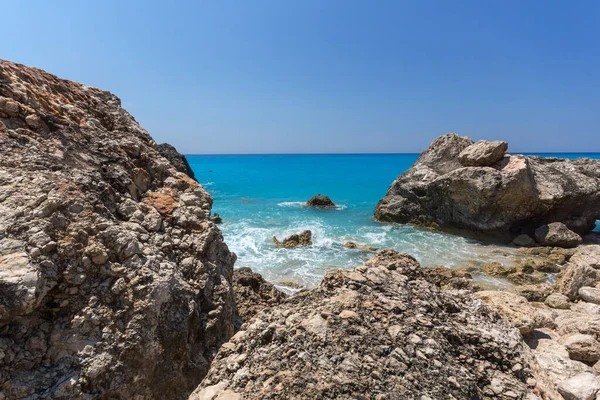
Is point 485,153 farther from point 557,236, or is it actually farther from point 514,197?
point 557,236

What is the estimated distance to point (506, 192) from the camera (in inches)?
723

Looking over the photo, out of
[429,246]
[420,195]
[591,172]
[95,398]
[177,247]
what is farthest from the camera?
[420,195]

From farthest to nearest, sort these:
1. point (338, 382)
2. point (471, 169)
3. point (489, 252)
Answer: point (471, 169) → point (489, 252) → point (338, 382)

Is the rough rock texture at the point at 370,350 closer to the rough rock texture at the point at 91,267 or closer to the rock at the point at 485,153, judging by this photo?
the rough rock texture at the point at 91,267

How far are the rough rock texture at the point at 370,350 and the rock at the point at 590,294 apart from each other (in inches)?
327

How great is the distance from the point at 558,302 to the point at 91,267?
36.3ft

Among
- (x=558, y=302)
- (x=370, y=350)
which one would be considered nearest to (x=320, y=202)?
(x=558, y=302)

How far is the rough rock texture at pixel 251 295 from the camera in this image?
6.24 m

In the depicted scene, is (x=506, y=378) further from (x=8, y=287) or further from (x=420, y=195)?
(x=420, y=195)

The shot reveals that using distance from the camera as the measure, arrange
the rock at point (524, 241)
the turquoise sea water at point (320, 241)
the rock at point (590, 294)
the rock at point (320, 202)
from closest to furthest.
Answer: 1. the rock at point (590, 294)
2. the turquoise sea water at point (320, 241)
3. the rock at point (524, 241)
4. the rock at point (320, 202)

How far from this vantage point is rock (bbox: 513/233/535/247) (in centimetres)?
1761

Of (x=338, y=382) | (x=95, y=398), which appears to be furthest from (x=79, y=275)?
(x=338, y=382)

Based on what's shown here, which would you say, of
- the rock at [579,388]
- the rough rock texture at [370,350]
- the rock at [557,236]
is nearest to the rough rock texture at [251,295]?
the rough rock texture at [370,350]

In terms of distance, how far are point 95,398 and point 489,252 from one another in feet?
59.3
